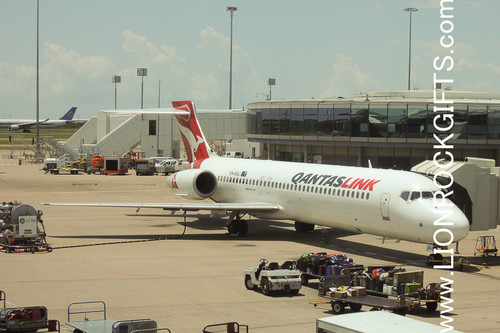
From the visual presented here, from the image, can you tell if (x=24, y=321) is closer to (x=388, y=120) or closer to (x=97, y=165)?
(x=388, y=120)

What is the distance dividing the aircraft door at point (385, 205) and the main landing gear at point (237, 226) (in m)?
10.1

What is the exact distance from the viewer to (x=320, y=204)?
3431 centimetres

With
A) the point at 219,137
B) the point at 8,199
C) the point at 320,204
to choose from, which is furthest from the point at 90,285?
the point at 219,137

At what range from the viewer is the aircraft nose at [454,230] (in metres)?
28.8

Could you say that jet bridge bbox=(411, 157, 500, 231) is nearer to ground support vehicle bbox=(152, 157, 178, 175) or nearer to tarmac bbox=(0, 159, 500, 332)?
tarmac bbox=(0, 159, 500, 332)

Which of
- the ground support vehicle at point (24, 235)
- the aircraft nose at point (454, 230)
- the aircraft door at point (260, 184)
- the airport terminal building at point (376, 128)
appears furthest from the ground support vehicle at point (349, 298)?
the airport terminal building at point (376, 128)

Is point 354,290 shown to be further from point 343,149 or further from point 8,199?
point 343,149

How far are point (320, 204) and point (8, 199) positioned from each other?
30344 millimetres

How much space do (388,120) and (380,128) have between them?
98 cm

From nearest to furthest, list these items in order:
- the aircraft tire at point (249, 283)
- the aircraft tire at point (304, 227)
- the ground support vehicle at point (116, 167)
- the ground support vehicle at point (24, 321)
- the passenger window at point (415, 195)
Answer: the ground support vehicle at point (24, 321), the aircraft tire at point (249, 283), the passenger window at point (415, 195), the aircraft tire at point (304, 227), the ground support vehicle at point (116, 167)

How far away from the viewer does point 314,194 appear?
1369 inches

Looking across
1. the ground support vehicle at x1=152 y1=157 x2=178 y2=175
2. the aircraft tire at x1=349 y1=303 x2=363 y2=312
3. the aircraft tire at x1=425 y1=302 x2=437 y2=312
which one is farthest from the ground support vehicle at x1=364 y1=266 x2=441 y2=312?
the ground support vehicle at x1=152 y1=157 x2=178 y2=175

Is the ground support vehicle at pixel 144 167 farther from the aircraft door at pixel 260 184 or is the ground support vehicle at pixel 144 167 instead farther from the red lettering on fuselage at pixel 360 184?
the red lettering on fuselage at pixel 360 184

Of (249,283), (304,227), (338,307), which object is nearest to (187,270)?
(249,283)
